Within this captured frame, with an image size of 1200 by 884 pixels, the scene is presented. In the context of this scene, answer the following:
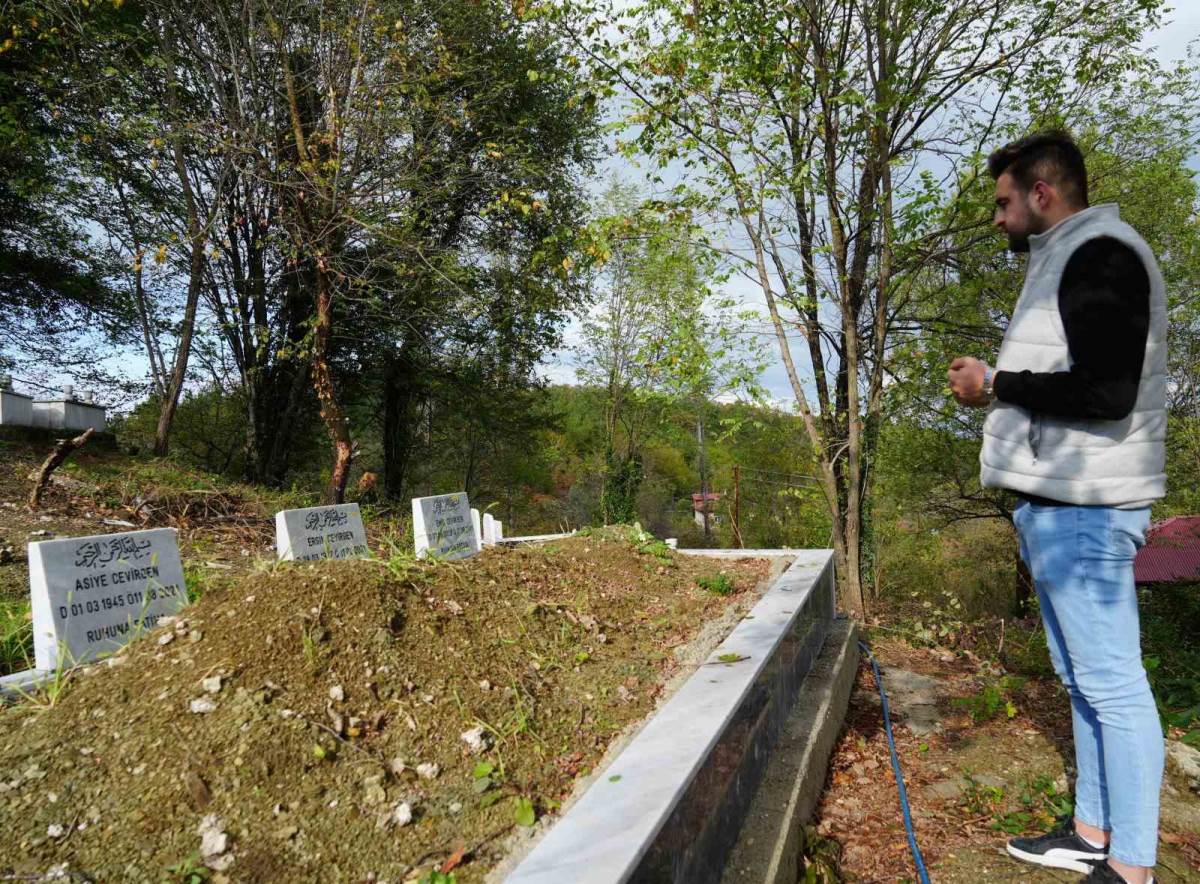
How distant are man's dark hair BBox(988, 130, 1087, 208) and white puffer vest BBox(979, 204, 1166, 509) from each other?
10 cm

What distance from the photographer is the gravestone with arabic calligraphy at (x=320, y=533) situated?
13.7 ft

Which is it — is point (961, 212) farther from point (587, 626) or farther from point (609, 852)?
point (609, 852)

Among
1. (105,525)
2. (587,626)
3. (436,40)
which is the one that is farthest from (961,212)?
(105,525)

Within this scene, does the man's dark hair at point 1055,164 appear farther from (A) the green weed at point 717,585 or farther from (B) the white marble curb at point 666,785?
(A) the green weed at point 717,585

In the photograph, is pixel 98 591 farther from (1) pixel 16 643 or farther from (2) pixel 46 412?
(2) pixel 46 412

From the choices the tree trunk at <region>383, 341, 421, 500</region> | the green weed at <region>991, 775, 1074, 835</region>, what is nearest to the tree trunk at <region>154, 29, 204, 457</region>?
the tree trunk at <region>383, 341, 421, 500</region>

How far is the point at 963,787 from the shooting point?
9.71 ft

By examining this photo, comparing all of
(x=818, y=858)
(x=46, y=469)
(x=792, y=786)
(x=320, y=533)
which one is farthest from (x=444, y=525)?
(x=46, y=469)

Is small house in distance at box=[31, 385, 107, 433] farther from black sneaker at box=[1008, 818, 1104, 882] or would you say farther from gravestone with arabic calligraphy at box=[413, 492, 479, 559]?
black sneaker at box=[1008, 818, 1104, 882]

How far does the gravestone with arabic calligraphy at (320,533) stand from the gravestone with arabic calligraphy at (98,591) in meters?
0.98

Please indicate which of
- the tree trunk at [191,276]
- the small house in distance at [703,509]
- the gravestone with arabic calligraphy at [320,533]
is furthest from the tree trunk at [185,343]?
the small house in distance at [703,509]

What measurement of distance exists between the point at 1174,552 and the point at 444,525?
Result: 31.5ft

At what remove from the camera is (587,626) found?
317cm

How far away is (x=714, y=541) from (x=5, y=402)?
22991 millimetres
